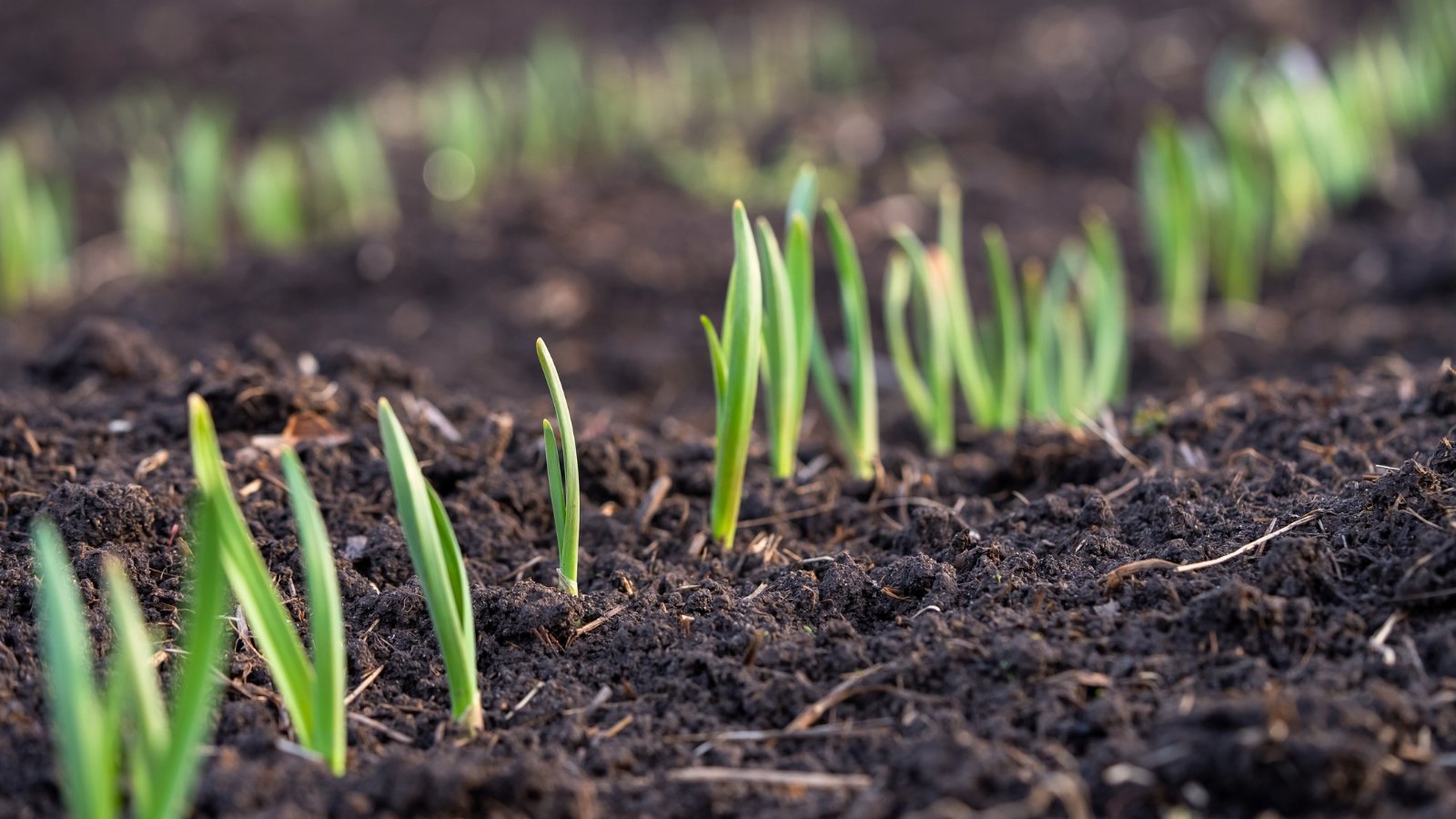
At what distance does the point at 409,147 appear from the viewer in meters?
5.97

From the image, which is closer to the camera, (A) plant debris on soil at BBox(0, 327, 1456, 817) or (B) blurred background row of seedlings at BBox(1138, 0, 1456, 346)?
(A) plant debris on soil at BBox(0, 327, 1456, 817)

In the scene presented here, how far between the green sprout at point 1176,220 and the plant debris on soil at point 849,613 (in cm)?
95

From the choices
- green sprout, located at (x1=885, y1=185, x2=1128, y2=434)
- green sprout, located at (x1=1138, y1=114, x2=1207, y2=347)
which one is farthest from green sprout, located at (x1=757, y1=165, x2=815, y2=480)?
green sprout, located at (x1=1138, y1=114, x2=1207, y2=347)

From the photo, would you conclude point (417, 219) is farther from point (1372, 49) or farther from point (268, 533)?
point (1372, 49)

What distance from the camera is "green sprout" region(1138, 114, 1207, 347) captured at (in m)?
3.07

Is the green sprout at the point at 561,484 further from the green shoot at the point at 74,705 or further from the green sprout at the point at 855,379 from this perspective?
the green sprout at the point at 855,379

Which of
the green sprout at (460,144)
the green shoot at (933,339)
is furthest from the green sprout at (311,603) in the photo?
the green sprout at (460,144)

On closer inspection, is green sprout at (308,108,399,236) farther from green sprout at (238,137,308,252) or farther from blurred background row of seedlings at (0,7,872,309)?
green sprout at (238,137,308,252)

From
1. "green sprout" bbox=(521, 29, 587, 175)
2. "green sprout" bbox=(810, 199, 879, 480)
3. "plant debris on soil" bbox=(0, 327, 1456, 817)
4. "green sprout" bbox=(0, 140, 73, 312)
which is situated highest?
"green sprout" bbox=(521, 29, 587, 175)

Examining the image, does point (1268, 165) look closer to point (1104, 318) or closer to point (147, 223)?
point (1104, 318)

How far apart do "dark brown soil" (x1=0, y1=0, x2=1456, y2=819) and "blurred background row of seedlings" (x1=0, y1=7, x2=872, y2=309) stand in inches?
38.9

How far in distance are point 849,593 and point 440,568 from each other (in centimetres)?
54

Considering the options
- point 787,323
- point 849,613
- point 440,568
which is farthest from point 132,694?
point 787,323

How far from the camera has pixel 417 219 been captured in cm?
461
